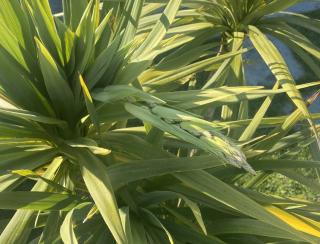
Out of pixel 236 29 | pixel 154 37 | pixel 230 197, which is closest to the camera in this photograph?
pixel 230 197

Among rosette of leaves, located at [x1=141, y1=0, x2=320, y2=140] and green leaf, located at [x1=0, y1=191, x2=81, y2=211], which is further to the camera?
rosette of leaves, located at [x1=141, y1=0, x2=320, y2=140]

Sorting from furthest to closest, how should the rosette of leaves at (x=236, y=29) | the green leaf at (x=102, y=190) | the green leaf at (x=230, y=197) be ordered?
1. the rosette of leaves at (x=236, y=29)
2. the green leaf at (x=230, y=197)
3. the green leaf at (x=102, y=190)

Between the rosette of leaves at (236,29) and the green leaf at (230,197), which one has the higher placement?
the rosette of leaves at (236,29)

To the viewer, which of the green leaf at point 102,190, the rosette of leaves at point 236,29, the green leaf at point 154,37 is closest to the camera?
the green leaf at point 102,190

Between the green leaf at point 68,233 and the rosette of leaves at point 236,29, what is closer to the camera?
the green leaf at point 68,233

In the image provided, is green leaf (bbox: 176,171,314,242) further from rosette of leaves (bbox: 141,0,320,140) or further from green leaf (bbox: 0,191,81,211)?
rosette of leaves (bbox: 141,0,320,140)

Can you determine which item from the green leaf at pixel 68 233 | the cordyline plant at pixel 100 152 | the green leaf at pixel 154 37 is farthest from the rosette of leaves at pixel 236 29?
the green leaf at pixel 68 233

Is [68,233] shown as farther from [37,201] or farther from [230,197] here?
[230,197]

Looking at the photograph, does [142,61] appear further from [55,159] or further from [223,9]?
[223,9]

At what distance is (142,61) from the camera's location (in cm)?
115

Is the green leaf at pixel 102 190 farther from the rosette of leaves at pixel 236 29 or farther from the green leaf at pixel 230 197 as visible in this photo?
the rosette of leaves at pixel 236 29

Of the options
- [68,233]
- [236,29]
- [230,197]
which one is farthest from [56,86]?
[236,29]

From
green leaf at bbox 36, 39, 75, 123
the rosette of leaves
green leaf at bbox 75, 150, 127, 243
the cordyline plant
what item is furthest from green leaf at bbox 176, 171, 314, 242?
the rosette of leaves

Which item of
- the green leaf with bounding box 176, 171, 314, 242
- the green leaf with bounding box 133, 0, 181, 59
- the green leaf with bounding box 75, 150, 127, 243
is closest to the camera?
the green leaf with bounding box 75, 150, 127, 243
